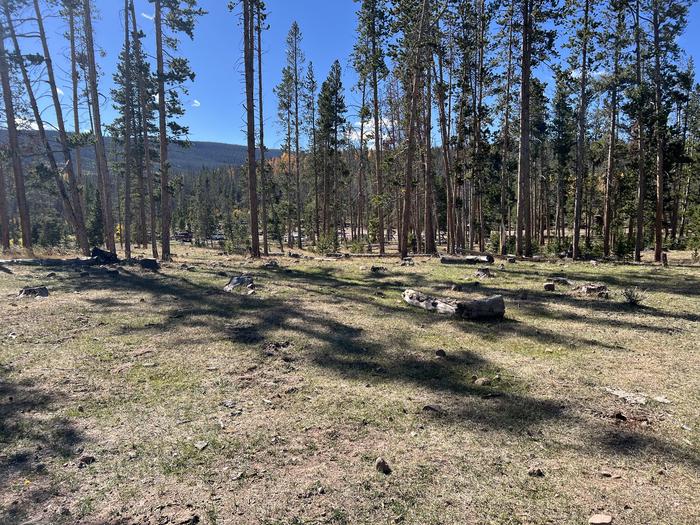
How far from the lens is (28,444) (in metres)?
3.50

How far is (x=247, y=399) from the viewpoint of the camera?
442 centimetres

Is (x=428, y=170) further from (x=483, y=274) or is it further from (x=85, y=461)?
(x=85, y=461)

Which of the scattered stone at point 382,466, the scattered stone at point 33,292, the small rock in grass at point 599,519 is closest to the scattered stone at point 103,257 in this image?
the scattered stone at point 33,292

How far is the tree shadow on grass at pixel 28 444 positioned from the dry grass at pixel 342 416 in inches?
0.7

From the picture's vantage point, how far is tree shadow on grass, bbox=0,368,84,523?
281cm

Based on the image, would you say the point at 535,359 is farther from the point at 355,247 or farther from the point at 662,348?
the point at 355,247

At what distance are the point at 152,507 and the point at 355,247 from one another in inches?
988

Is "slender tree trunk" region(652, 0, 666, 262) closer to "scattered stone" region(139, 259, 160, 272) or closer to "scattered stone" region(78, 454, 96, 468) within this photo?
"scattered stone" region(139, 259, 160, 272)

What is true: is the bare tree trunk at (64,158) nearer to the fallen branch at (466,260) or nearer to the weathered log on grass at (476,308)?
the fallen branch at (466,260)

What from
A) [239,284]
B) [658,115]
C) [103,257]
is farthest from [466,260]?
[103,257]

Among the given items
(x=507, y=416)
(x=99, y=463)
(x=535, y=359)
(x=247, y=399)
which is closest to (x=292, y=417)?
(x=247, y=399)

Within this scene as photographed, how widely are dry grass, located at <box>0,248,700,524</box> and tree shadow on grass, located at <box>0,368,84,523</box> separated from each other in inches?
0.7

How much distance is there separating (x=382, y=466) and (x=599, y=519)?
145cm

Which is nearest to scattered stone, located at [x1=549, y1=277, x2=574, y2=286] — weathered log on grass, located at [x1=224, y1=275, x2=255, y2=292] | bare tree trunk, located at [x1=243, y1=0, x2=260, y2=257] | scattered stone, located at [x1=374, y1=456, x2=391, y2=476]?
weathered log on grass, located at [x1=224, y1=275, x2=255, y2=292]
